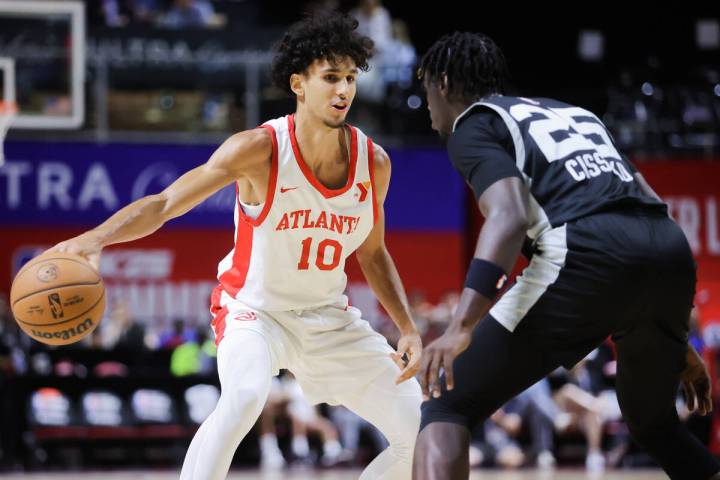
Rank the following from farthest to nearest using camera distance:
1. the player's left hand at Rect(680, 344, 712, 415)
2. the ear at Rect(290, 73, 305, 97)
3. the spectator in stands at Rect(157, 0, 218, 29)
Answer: the spectator in stands at Rect(157, 0, 218, 29) < the ear at Rect(290, 73, 305, 97) < the player's left hand at Rect(680, 344, 712, 415)

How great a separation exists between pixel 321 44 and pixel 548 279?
1722mm

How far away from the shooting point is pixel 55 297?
4.16m

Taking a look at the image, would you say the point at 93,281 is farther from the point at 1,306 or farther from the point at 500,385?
the point at 1,306

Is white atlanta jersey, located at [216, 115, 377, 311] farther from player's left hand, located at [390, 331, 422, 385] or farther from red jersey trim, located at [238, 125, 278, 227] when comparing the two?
player's left hand, located at [390, 331, 422, 385]

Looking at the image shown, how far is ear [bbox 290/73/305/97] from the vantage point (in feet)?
15.6

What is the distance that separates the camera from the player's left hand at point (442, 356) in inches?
130

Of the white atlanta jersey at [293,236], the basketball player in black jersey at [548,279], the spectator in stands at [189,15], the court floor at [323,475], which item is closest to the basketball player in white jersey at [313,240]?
the white atlanta jersey at [293,236]

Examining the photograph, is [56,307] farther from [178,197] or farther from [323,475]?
[323,475]

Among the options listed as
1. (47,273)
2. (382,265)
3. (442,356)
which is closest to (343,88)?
(382,265)

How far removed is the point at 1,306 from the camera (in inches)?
448

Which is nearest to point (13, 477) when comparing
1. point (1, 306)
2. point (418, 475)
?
point (1, 306)

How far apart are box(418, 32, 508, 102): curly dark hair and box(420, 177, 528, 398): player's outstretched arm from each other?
0.61 m

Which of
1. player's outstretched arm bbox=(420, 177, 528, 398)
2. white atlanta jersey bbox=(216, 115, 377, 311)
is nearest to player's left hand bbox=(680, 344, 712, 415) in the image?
player's outstretched arm bbox=(420, 177, 528, 398)

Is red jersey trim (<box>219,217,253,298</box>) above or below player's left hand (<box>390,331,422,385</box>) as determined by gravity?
above
